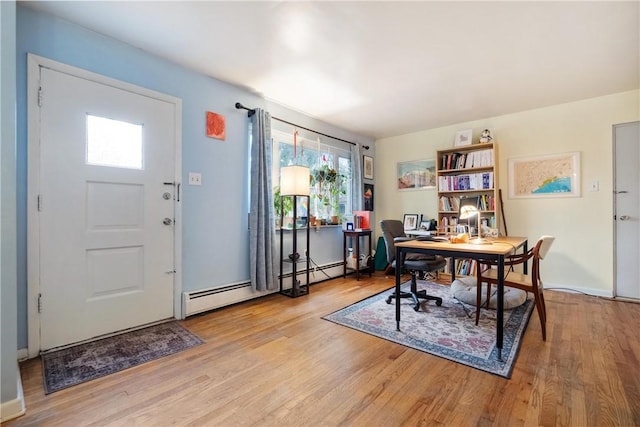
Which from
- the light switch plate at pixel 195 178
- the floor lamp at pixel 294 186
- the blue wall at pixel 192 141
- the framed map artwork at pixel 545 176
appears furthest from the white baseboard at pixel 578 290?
the light switch plate at pixel 195 178

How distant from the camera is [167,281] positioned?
8.30 feet

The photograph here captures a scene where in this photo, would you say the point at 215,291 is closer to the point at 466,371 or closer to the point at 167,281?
the point at 167,281

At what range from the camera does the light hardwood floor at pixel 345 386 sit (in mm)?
1354


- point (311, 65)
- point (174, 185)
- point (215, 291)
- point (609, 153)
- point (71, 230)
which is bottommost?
point (215, 291)

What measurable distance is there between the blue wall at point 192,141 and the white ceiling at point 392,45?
4.6 inches

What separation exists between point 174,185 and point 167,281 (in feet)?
2.83

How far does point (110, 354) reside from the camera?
6.39 ft

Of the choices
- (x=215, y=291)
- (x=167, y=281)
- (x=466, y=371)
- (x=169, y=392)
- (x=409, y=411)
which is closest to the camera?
(x=409, y=411)

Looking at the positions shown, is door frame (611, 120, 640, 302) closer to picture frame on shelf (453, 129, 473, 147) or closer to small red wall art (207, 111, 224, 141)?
picture frame on shelf (453, 129, 473, 147)

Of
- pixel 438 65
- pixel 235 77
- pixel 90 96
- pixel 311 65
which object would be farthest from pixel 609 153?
pixel 90 96

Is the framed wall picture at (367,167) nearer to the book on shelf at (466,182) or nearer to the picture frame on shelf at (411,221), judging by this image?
the picture frame on shelf at (411,221)

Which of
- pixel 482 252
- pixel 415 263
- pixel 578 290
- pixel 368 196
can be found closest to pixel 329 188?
pixel 368 196

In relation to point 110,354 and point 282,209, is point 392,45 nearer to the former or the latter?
point 282,209

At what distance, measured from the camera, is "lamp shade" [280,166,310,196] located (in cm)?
324
